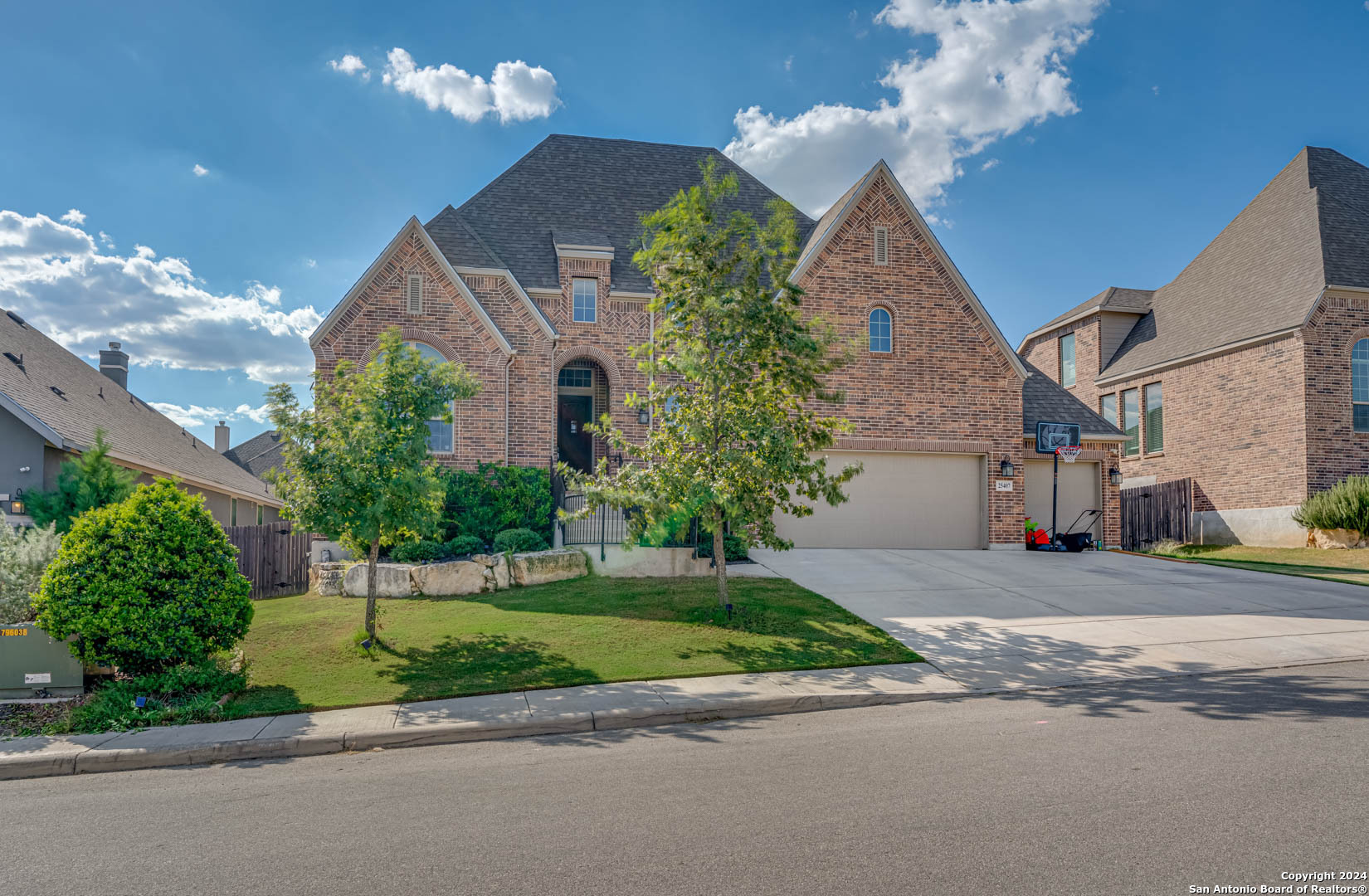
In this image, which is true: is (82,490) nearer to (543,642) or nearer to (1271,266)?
(543,642)

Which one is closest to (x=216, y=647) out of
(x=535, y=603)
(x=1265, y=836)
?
(x=535, y=603)

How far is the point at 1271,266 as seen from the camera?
24.1m

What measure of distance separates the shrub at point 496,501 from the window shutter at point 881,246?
9624mm

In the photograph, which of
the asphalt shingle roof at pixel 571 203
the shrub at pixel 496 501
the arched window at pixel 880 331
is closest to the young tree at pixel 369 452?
the shrub at pixel 496 501

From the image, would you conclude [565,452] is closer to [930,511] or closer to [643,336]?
[643,336]

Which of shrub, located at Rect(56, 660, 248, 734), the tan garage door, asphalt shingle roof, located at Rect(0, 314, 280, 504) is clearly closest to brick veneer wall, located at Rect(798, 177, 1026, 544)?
the tan garage door

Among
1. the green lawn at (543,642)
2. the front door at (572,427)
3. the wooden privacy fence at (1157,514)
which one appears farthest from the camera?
the wooden privacy fence at (1157,514)

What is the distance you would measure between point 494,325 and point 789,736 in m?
14.0

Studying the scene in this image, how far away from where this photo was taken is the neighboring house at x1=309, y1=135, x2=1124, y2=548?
1852 cm

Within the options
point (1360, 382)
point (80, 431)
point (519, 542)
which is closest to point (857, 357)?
point (519, 542)

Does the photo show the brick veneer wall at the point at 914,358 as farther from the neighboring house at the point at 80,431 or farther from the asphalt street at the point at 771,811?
the neighboring house at the point at 80,431

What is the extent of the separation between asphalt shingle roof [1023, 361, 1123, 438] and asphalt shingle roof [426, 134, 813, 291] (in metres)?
7.65

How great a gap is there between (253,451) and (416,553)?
30.0 metres

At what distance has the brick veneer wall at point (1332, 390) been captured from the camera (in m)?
21.4
